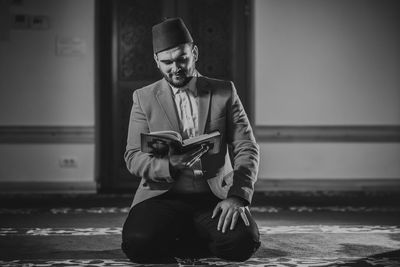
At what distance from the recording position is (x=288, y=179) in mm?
5367

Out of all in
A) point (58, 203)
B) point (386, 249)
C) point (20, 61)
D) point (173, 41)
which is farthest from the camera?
point (20, 61)

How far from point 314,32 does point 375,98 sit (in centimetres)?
80

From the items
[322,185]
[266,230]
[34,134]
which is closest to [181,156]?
[266,230]

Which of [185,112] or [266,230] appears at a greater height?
[185,112]

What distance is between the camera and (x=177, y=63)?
2.37m

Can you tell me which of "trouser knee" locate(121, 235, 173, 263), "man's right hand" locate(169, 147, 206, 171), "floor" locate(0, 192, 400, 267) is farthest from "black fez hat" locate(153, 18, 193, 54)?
"floor" locate(0, 192, 400, 267)

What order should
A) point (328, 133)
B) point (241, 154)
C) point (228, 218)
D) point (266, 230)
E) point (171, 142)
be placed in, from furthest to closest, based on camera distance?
point (328, 133), point (266, 230), point (241, 154), point (228, 218), point (171, 142)

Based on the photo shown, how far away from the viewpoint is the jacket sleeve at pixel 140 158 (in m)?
2.30

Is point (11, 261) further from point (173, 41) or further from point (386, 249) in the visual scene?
point (386, 249)

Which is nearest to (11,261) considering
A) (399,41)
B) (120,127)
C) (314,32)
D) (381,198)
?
(120,127)

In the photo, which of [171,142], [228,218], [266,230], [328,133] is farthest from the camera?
[328,133]

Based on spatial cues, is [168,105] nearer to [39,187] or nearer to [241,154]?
[241,154]

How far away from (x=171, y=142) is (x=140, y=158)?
0.73 ft

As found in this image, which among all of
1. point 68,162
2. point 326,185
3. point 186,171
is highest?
point 186,171
